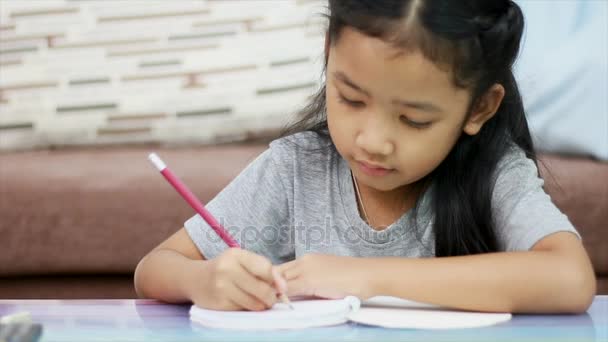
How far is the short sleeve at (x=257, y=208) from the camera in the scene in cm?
111

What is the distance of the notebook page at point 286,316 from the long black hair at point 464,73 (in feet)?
0.89

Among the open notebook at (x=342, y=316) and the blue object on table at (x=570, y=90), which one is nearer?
the open notebook at (x=342, y=316)

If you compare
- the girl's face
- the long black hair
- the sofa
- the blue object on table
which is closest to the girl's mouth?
the girl's face

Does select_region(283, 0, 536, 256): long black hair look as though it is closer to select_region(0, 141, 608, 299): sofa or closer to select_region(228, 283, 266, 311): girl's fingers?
select_region(228, 283, 266, 311): girl's fingers

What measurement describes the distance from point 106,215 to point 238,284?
2.59ft

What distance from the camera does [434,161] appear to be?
978 millimetres

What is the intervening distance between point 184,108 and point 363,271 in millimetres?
988

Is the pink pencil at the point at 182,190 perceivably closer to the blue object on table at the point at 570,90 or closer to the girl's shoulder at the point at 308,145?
the girl's shoulder at the point at 308,145

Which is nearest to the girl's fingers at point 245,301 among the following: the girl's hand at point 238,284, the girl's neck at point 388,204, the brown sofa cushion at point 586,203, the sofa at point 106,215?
the girl's hand at point 238,284

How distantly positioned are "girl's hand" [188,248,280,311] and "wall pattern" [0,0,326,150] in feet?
3.06

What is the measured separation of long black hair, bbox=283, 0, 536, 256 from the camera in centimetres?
90

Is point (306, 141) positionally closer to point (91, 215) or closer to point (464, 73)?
point (464, 73)

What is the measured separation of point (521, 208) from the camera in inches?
38.8

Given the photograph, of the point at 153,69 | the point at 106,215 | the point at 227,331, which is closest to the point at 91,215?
the point at 106,215
